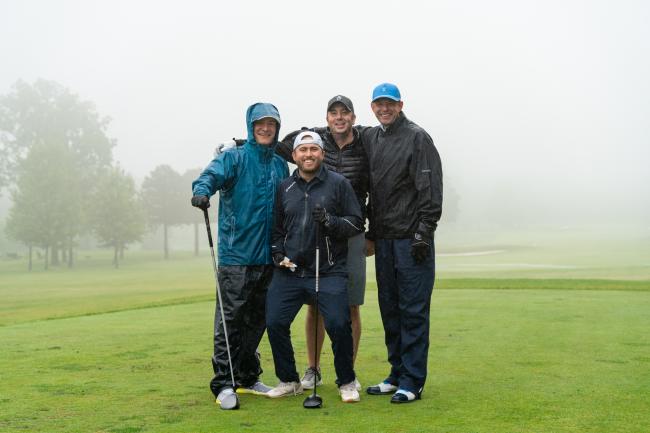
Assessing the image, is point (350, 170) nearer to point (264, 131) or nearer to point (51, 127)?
point (264, 131)

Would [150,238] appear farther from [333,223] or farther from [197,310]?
[333,223]

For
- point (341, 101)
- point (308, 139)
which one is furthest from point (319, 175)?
point (341, 101)

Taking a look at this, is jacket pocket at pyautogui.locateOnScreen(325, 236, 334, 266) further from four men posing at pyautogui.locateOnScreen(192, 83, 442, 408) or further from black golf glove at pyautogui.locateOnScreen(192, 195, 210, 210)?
black golf glove at pyautogui.locateOnScreen(192, 195, 210, 210)

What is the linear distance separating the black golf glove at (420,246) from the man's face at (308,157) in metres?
0.93

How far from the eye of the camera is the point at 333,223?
5559 millimetres

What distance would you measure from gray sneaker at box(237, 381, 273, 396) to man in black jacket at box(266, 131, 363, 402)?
0.58 feet

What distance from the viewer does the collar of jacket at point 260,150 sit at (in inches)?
236

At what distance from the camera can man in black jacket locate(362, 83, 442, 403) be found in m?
5.83

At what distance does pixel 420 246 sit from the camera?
5.77m

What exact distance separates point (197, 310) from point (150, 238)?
84.8 m

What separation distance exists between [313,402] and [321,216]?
1316mm

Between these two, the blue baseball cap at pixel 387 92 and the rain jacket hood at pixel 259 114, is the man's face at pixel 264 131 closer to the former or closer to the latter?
the rain jacket hood at pixel 259 114

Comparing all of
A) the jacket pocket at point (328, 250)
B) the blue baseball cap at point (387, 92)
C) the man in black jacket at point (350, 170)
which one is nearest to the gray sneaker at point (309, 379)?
the man in black jacket at point (350, 170)

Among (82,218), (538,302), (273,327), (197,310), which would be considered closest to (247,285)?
(273,327)
